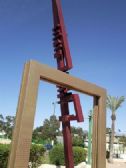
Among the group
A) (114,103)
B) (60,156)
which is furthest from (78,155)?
(114,103)

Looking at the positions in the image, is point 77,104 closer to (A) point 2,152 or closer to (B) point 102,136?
(B) point 102,136

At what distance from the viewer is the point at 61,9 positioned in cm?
834

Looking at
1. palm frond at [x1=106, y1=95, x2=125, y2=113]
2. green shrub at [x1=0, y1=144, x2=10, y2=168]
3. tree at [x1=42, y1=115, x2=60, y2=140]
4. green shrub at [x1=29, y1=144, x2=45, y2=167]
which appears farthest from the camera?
tree at [x1=42, y1=115, x2=60, y2=140]

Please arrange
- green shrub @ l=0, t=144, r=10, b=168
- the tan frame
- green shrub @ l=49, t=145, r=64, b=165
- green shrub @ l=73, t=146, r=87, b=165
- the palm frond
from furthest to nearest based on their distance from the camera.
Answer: the palm frond → green shrub @ l=73, t=146, r=87, b=165 → green shrub @ l=49, t=145, r=64, b=165 → green shrub @ l=0, t=144, r=10, b=168 → the tan frame

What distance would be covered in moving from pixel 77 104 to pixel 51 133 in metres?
71.5

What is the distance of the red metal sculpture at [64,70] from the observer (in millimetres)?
7207

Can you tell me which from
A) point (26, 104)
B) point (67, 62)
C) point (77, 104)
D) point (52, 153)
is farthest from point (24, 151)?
point (52, 153)

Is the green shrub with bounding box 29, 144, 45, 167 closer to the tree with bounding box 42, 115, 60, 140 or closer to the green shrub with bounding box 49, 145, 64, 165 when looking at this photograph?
the green shrub with bounding box 49, 145, 64, 165

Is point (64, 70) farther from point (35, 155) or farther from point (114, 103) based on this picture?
point (114, 103)

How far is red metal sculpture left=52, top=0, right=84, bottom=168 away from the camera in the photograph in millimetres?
7207

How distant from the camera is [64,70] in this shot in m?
7.69

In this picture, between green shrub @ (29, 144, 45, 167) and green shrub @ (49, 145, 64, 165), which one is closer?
green shrub @ (29, 144, 45, 167)

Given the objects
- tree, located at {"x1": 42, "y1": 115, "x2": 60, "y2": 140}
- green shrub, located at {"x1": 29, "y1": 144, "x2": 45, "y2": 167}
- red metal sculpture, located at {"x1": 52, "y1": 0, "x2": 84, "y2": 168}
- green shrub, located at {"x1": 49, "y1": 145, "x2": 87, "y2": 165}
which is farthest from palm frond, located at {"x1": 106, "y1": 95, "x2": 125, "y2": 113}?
tree, located at {"x1": 42, "y1": 115, "x2": 60, "y2": 140}

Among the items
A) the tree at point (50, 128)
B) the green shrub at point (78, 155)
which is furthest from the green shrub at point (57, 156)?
the tree at point (50, 128)
